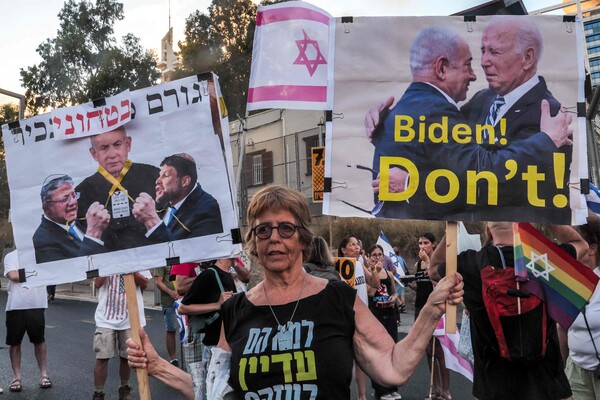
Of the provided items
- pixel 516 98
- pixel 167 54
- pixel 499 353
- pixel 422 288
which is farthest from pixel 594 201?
pixel 167 54

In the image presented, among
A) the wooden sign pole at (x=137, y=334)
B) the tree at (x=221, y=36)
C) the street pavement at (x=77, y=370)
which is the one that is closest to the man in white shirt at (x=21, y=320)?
the street pavement at (x=77, y=370)

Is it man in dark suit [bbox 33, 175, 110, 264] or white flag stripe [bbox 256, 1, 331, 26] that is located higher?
white flag stripe [bbox 256, 1, 331, 26]

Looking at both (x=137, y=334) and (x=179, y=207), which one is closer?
(x=137, y=334)

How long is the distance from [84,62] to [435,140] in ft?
120

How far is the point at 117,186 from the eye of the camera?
3.51 meters

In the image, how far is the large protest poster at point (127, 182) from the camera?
3.42 meters

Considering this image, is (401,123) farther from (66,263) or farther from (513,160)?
(66,263)

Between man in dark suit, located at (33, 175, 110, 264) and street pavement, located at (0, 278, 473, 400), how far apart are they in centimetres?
439

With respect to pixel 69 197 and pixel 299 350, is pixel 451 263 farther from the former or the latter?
pixel 69 197

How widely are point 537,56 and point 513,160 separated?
1.73ft

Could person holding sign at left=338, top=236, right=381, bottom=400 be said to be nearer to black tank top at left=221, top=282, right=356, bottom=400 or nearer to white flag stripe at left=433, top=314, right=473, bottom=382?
white flag stripe at left=433, top=314, right=473, bottom=382

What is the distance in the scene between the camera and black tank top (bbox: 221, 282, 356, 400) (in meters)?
2.52

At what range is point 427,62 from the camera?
3.07 meters

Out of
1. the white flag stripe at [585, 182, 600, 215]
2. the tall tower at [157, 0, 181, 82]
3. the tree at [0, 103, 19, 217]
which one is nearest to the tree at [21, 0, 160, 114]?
the tree at [0, 103, 19, 217]
